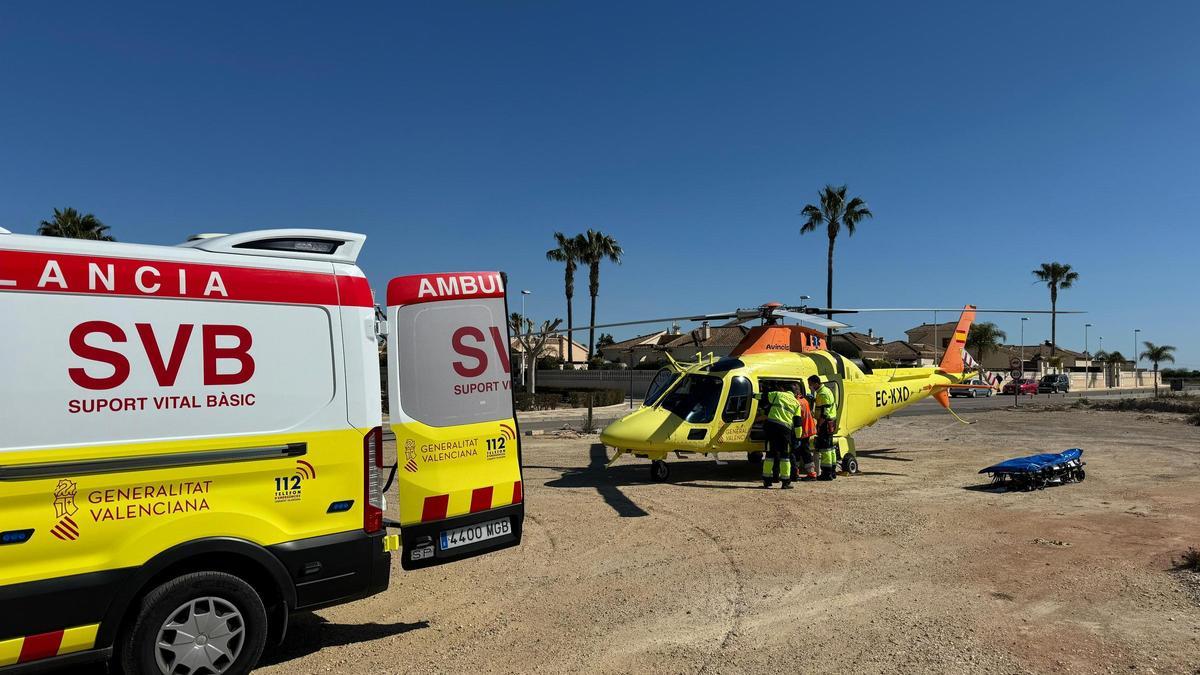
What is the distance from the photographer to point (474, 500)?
523 centimetres

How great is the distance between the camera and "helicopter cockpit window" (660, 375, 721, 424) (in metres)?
11.5

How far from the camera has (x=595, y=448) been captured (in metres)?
16.4

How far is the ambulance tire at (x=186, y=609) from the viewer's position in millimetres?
3725

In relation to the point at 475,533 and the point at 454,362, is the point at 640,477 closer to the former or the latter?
the point at 475,533

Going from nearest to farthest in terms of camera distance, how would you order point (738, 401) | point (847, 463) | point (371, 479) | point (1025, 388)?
point (371, 479)
point (738, 401)
point (847, 463)
point (1025, 388)

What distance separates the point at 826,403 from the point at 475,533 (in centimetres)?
833

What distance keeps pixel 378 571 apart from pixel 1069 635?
16.1 feet

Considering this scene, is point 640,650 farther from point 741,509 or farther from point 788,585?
point 741,509

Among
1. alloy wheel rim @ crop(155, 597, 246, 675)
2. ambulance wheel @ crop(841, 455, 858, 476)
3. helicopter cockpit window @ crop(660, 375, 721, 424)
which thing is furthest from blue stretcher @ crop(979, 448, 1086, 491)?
alloy wheel rim @ crop(155, 597, 246, 675)

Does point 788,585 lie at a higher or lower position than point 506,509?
lower

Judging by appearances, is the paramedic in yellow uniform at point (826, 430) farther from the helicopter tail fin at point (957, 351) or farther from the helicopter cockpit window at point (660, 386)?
the helicopter tail fin at point (957, 351)

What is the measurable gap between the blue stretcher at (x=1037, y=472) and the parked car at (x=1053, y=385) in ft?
158

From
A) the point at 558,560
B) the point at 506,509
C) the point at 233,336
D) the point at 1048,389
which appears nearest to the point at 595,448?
the point at 558,560

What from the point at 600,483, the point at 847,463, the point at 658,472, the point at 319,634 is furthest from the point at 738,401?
the point at 319,634
